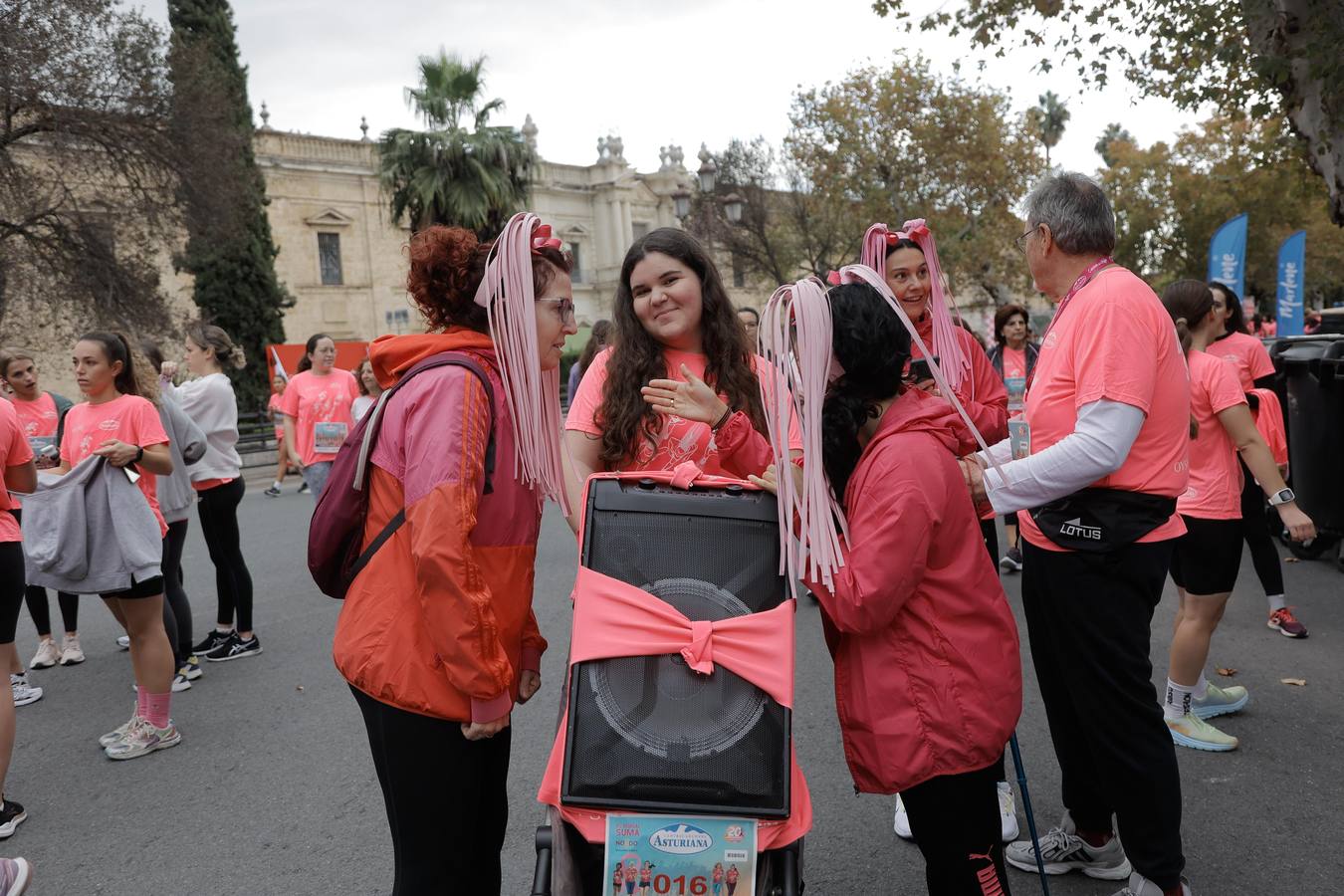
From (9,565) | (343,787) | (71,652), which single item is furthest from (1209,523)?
(71,652)

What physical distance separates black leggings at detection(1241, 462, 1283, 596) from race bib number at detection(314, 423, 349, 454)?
6.23 meters

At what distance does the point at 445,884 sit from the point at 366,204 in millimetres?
45480

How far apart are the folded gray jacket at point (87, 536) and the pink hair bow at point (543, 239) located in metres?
3.13

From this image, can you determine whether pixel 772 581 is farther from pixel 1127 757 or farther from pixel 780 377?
pixel 1127 757

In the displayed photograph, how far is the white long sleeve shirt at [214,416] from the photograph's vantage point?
608cm

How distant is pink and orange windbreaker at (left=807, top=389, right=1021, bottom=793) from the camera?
2.08 metres

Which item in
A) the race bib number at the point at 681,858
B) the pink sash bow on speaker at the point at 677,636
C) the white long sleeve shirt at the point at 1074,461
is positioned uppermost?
the white long sleeve shirt at the point at 1074,461

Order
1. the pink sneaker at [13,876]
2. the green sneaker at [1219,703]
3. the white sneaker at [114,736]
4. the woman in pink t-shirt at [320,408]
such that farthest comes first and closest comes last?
the woman in pink t-shirt at [320,408]
the white sneaker at [114,736]
the green sneaker at [1219,703]
the pink sneaker at [13,876]

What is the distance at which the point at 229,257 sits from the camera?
97.4 feet

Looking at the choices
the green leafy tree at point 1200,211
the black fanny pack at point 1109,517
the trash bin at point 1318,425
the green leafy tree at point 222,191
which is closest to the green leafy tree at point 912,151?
the green leafy tree at point 1200,211

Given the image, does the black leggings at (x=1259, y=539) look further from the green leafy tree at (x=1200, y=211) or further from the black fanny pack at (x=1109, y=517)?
the green leafy tree at (x=1200, y=211)

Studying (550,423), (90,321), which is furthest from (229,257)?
(550,423)

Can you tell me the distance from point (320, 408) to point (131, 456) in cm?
336

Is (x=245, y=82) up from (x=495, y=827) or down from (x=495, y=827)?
up
